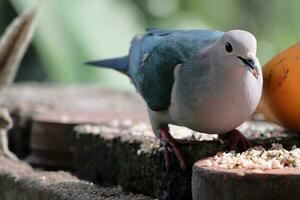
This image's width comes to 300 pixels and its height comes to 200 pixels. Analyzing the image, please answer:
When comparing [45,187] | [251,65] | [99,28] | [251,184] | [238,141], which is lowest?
[99,28]

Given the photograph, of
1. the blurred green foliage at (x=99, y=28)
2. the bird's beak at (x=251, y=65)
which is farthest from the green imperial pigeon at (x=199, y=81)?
the blurred green foliage at (x=99, y=28)

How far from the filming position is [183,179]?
2.10 meters

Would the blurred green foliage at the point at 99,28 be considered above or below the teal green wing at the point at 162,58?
below

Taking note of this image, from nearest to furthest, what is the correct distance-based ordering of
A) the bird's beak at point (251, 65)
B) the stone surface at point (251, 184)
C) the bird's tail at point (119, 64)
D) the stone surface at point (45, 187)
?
the stone surface at point (251, 184) → the bird's beak at point (251, 65) → the stone surface at point (45, 187) → the bird's tail at point (119, 64)

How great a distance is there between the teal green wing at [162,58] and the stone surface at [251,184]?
0.48 meters

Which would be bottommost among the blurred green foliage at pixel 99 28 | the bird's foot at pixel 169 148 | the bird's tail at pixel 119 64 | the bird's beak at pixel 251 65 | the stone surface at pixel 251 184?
the blurred green foliage at pixel 99 28

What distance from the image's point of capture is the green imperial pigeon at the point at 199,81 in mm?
1918

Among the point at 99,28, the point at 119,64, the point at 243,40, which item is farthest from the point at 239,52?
the point at 99,28

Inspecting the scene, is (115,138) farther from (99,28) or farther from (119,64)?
(99,28)

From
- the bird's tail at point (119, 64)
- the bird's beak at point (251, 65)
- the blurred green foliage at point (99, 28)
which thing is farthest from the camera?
the blurred green foliage at point (99, 28)

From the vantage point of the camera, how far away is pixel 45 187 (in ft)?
7.06

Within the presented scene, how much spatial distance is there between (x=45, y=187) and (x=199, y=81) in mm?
489

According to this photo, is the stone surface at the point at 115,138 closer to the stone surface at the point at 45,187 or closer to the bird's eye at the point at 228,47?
the stone surface at the point at 45,187

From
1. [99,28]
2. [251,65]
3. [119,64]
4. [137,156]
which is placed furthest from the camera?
[99,28]
